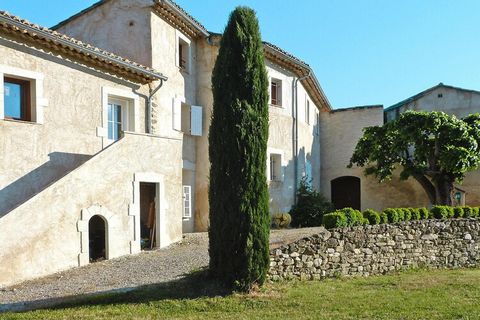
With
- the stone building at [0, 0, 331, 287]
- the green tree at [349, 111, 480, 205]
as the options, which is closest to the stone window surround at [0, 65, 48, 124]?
the stone building at [0, 0, 331, 287]

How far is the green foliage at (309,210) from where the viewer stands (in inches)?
738

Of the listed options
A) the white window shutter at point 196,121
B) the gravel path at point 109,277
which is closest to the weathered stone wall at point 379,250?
the gravel path at point 109,277

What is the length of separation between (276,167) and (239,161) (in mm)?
10588

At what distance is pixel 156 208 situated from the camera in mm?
12508

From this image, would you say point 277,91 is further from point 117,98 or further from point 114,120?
point 114,120

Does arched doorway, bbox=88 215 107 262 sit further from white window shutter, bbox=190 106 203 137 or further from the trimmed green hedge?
the trimmed green hedge

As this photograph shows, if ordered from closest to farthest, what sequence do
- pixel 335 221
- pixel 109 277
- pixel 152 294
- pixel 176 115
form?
pixel 152 294 → pixel 109 277 → pixel 335 221 → pixel 176 115

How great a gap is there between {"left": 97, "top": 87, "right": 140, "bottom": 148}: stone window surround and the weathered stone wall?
5846 mm

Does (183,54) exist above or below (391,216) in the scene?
above

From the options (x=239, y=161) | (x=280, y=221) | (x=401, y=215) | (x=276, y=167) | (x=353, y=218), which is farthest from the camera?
(x=276, y=167)

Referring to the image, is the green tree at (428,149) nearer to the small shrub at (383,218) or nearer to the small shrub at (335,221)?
the small shrub at (383,218)

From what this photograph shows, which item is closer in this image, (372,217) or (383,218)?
(372,217)

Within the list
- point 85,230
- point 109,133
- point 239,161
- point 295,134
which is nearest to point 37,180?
point 85,230

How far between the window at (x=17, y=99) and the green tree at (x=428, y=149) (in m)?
14.0
